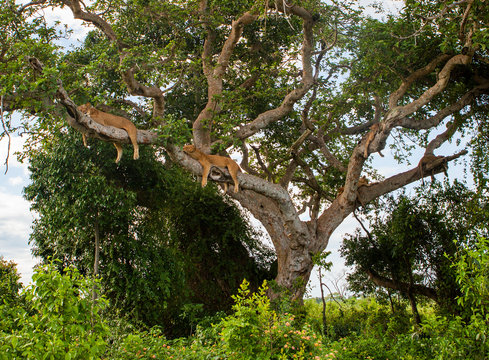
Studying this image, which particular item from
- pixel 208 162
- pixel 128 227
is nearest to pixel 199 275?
pixel 128 227

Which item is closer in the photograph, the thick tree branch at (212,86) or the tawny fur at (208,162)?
the tawny fur at (208,162)

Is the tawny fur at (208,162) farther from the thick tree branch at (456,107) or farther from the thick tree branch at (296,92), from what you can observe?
the thick tree branch at (456,107)

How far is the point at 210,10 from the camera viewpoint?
9.55 meters

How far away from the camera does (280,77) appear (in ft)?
32.8

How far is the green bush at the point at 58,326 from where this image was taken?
316cm

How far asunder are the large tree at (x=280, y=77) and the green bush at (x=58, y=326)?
3.83m

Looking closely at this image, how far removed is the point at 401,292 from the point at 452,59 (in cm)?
531

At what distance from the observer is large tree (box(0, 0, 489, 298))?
8039mm

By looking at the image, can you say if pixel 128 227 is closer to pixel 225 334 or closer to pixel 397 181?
pixel 225 334

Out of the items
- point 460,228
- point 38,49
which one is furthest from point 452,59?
point 38,49

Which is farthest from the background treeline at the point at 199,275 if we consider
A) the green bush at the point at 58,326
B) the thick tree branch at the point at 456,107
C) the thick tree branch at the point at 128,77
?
the thick tree branch at the point at 456,107

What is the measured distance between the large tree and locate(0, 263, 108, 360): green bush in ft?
12.6

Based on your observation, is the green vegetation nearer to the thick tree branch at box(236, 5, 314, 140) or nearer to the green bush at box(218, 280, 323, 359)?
the green bush at box(218, 280, 323, 359)

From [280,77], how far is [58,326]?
7.78 m
